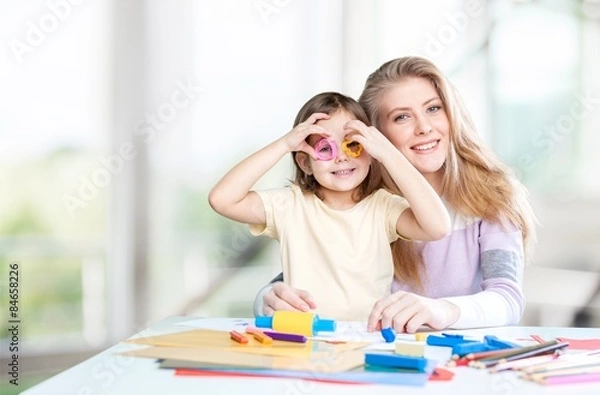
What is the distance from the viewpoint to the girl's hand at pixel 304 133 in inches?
55.9

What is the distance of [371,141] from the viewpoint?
1396 mm

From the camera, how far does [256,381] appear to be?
2.68ft

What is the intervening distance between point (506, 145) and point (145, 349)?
2.08m

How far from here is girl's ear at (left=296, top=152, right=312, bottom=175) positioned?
5.00 ft

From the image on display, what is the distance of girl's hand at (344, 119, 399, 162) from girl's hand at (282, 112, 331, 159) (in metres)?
0.06

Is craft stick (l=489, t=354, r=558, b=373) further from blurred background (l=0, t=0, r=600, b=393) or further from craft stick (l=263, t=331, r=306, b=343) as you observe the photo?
blurred background (l=0, t=0, r=600, b=393)

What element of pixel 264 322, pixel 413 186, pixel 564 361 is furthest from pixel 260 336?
pixel 413 186

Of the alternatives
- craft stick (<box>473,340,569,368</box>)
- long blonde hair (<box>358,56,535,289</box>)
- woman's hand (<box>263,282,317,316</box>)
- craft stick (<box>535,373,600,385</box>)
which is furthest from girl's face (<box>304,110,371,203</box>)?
craft stick (<box>535,373,600,385</box>)

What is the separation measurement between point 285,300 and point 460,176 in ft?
1.77

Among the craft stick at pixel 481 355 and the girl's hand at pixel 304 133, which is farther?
the girl's hand at pixel 304 133

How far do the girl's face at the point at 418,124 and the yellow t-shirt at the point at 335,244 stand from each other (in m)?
0.13

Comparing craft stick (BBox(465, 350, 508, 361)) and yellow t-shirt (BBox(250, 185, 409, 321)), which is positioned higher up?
yellow t-shirt (BBox(250, 185, 409, 321))

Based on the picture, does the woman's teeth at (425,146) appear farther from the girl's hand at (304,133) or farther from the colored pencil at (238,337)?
the colored pencil at (238,337)

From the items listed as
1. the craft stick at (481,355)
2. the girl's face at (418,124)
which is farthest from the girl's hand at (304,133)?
the craft stick at (481,355)
